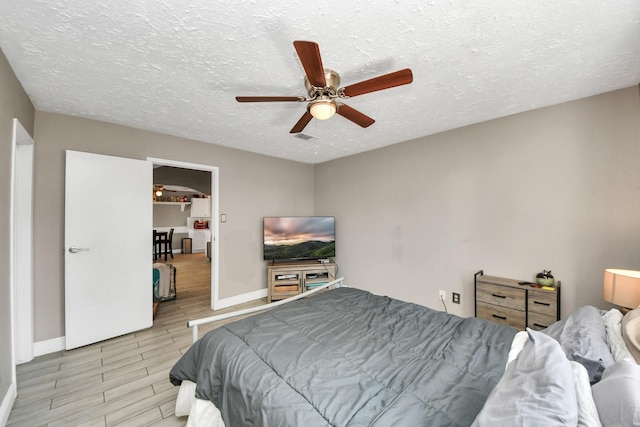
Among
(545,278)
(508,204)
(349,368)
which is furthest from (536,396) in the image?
(508,204)

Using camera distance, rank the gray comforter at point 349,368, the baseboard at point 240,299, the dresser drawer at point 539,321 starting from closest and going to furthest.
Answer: the gray comforter at point 349,368 < the dresser drawer at point 539,321 < the baseboard at point 240,299

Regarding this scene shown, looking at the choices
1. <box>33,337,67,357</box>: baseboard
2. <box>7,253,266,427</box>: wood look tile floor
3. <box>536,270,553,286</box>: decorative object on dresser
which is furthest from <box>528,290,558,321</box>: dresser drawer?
<box>33,337,67,357</box>: baseboard

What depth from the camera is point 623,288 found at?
64.5 inches

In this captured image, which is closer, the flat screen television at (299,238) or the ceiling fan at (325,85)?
the ceiling fan at (325,85)

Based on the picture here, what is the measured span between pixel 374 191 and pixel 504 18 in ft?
8.72

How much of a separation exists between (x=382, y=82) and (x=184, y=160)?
291 cm

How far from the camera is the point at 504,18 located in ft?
4.48

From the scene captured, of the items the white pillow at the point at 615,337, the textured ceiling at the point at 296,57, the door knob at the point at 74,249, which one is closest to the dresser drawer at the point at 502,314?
the white pillow at the point at 615,337

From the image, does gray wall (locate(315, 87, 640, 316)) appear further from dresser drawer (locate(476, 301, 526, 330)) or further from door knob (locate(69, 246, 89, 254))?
door knob (locate(69, 246, 89, 254))

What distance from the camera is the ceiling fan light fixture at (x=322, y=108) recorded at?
1631 mm

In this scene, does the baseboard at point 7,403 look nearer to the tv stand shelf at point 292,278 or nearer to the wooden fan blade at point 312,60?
the tv stand shelf at point 292,278

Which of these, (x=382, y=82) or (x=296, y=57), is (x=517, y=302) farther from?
(x=296, y=57)

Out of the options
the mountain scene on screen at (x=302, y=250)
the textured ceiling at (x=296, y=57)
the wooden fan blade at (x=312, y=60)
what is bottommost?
the mountain scene on screen at (x=302, y=250)

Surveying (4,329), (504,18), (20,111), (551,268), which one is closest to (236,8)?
(504,18)
